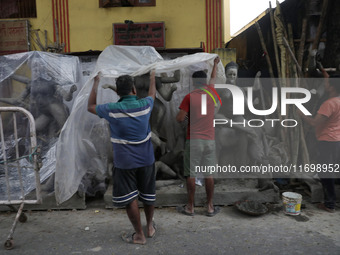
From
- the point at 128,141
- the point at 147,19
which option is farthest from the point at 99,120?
the point at 147,19

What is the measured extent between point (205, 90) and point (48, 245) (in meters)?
2.36

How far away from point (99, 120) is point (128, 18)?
16.9 feet

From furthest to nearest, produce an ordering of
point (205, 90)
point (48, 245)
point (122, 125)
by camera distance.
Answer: point (205, 90) → point (48, 245) → point (122, 125)

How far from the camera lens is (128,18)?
8375mm

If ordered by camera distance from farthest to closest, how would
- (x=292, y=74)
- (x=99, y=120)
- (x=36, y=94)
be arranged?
(x=292, y=74) < (x=36, y=94) < (x=99, y=120)

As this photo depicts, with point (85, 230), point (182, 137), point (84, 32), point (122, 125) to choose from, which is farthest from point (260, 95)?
point (84, 32)

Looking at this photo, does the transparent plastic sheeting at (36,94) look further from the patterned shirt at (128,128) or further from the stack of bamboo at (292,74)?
the stack of bamboo at (292,74)

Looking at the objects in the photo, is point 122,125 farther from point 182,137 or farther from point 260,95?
point 260,95

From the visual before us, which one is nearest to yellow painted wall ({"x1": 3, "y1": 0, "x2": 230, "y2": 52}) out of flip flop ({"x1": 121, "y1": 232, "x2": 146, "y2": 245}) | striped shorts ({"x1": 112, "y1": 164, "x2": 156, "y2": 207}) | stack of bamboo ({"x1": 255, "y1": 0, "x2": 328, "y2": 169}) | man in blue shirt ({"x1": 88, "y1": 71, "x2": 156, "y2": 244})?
stack of bamboo ({"x1": 255, "y1": 0, "x2": 328, "y2": 169})

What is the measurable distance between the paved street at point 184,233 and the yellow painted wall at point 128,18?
5950 mm

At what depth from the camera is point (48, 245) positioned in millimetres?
2916

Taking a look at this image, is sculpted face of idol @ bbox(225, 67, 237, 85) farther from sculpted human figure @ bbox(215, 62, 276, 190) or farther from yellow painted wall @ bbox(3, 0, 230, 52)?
yellow painted wall @ bbox(3, 0, 230, 52)

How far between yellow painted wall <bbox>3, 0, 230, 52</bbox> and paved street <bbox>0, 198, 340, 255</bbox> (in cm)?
595

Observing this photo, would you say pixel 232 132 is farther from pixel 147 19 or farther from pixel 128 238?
pixel 147 19
